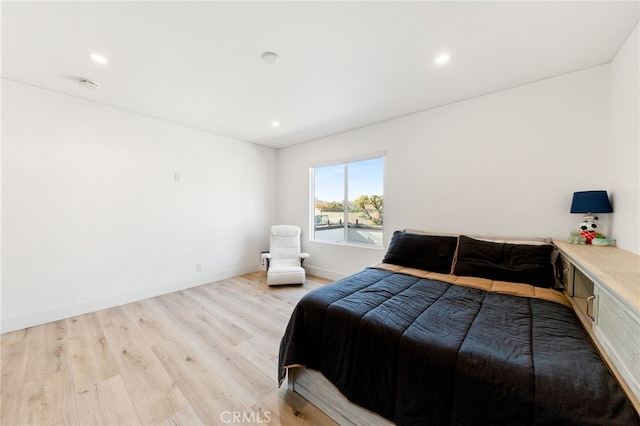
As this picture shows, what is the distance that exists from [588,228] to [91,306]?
18.0 feet

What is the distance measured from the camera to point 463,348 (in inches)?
44.2

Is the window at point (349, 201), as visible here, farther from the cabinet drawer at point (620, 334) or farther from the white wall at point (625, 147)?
the cabinet drawer at point (620, 334)

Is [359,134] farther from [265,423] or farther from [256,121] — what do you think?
[265,423]

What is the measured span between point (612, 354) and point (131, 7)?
3.31 meters

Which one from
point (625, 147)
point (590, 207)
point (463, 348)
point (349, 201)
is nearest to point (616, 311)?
point (463, 348)

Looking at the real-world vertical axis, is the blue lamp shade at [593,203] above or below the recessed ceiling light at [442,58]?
below

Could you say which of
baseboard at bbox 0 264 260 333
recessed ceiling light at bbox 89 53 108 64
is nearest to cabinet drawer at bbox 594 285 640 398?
recessed ceiling light at bbox 89 53 108 64

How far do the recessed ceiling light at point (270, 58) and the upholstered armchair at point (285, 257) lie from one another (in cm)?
290

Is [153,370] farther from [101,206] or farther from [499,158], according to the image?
[499,158]

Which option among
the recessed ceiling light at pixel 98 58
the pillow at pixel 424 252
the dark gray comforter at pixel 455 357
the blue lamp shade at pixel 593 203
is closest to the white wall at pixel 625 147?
the blue lamp shade at pixel 593 203

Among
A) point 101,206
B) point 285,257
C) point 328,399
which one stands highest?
point 101,206

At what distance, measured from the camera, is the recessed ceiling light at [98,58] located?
2041mm

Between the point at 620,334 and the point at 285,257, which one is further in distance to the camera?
the point at 285,257

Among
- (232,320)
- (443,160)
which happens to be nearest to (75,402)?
(232,320)
